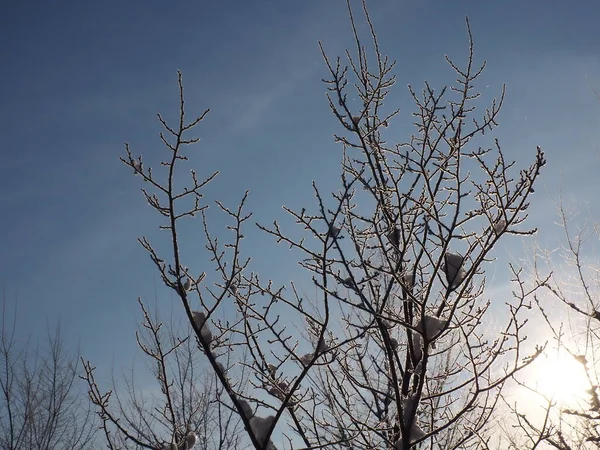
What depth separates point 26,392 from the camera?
10.0 meters

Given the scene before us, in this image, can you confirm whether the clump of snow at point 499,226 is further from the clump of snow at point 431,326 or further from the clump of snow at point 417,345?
the clump of snow at point 417,345

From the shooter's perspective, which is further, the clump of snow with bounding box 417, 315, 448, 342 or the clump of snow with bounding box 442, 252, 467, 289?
the clump of snow with bounding box 442, 252, 467, 289

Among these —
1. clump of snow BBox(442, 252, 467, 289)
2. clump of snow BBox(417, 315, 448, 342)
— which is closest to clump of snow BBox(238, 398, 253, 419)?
clump of snow BBox(417, 315, 448, 342)

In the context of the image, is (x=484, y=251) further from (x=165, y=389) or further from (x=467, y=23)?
(x=165, y=389)

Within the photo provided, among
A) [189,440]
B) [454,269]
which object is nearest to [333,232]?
[454,269]

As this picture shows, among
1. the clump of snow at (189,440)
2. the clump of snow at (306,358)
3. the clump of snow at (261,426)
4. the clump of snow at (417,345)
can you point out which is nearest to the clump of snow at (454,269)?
the clump of snow at (417,345)

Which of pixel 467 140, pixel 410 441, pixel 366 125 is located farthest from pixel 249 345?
pixel 467 140

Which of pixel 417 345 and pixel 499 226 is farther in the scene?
pixel 417 345

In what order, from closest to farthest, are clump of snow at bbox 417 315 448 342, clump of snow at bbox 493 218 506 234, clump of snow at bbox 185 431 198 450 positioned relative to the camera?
clump of snow at bbox 417 315 448 342 → clump of snow at bbox 493 218 506 234 → clump of snow at bbox 185 431 198 450

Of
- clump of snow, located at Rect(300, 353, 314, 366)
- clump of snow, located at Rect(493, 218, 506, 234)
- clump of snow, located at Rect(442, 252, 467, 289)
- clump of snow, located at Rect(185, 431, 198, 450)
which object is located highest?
clump of snow, located at Rect(493, 218, 506, 234)

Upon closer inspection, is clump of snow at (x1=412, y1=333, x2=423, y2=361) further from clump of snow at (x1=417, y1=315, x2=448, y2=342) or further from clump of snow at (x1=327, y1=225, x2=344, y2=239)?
clump of snow at (x1=327, y1=225, x2=344, y2=239)

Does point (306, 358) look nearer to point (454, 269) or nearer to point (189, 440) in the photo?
point (189, 440)

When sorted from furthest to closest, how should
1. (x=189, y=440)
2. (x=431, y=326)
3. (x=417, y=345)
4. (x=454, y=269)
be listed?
(x=189, y=440)
(x=417, y=345)
(x=454, y=269)
(x=431, y=326)

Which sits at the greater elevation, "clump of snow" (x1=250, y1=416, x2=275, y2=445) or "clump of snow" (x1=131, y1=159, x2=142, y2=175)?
"clump of snow" (x1=131, y1=159, x2=142, y2=175)
